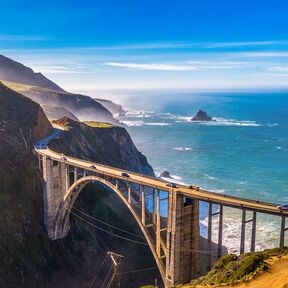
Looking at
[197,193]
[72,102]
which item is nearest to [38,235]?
[197,193]

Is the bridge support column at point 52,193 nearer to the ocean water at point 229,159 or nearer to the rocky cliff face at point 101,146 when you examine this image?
the rocky cliff face at point 101,146

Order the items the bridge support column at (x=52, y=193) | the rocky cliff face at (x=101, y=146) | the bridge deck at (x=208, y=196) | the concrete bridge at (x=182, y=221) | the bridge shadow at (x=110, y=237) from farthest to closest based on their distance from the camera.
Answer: the rocky cliff face at (x=101, y=146) < the bridge support column at (x=52, y=193) < the bridge shadow at (x=110, y=237) < the concrete bridge at (x=182, y=221) < the bridge deck at (x=208, y=196)

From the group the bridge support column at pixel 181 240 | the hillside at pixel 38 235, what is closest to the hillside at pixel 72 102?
the hillside at pixel 38 235

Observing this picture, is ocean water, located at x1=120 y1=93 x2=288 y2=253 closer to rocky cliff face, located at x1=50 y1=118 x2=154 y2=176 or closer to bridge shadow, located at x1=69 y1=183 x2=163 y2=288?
rocky cliff face, located at x1=50 y1=118 x2=154 y2=176

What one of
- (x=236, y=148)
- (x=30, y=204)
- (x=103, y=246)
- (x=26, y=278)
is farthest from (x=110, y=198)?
(x=236, y=148)

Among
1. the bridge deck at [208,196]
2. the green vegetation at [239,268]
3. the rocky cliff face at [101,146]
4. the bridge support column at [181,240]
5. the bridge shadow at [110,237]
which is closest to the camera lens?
the green vegetation at [239,268]

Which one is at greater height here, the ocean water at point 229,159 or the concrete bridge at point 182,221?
the concrete bridge at point 182,221

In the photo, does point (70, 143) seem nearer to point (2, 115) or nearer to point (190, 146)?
point (2, 115)

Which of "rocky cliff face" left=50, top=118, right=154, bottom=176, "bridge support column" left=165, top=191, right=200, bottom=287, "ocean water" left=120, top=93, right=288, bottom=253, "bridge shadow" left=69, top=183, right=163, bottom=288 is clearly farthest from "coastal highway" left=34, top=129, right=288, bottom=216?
"ocean water" left=120, top=93, right=288, bottom=253
